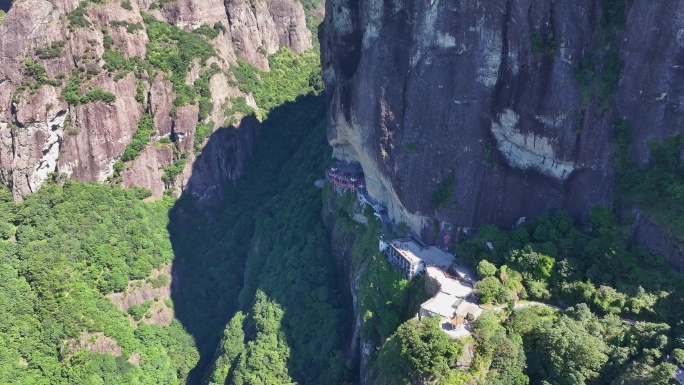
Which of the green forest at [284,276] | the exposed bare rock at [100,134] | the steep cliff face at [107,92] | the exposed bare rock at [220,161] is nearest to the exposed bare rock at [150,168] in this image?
the steep cliff face at [107,92]

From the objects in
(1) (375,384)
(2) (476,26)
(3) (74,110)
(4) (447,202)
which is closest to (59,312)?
(3) (74,110)

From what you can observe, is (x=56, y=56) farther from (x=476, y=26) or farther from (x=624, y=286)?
(x=624, y=286)

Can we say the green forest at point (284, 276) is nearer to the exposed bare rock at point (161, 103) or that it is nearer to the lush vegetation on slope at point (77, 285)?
the lush vegetation on slope at point (77, 285)

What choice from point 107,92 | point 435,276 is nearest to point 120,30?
point 107,92

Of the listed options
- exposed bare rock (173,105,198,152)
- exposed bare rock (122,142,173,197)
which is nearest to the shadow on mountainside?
exposed bare rock (173,105,198,152)

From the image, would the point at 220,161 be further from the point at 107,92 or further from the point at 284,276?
the point at 284,276

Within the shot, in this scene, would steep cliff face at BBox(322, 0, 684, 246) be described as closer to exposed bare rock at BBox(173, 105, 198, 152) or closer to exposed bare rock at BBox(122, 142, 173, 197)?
exposed bare rock at BBox(173, 105, 198, 152)
